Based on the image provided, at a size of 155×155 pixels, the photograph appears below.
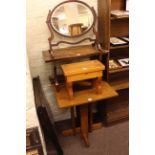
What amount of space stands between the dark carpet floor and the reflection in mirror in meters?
1.18

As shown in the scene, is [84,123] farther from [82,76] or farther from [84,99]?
[82,76]

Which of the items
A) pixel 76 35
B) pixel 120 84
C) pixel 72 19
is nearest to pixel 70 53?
pixel 76 35

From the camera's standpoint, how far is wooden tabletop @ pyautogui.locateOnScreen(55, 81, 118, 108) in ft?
6.48

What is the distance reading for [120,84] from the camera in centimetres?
247

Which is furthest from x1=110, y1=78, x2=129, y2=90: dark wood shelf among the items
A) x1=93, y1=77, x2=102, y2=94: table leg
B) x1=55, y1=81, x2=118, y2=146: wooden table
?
x1=93, y1=77, x2=102, y2=94: table leg

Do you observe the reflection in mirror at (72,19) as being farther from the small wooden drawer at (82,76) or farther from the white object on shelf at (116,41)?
the small wooden drawer at (82,76)

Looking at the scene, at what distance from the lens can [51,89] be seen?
2463 mm

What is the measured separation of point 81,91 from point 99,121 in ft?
2.10

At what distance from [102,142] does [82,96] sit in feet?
2.08

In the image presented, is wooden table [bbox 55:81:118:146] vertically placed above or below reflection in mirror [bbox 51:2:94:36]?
below

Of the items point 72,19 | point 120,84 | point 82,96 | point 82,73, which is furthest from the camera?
point 120,84

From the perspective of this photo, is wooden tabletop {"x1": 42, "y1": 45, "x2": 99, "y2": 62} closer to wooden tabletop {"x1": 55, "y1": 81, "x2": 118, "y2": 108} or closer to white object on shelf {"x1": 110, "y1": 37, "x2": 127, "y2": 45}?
white object on shelf {"x1": 110, "y1": 37, "x2": 127, "y2": 45}
